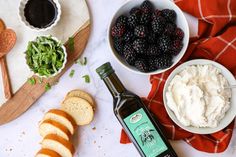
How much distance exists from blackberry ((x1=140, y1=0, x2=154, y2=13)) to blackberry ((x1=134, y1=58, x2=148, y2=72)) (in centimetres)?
15

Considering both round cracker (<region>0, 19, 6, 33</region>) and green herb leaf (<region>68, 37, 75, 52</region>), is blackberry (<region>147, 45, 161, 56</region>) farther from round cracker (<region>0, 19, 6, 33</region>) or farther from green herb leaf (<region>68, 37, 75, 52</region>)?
round cracker (<region>0, 19, 6, 33</region>)

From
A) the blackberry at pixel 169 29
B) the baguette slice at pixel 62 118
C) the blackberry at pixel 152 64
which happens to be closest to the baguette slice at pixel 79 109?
the baguette slice at pixel 62 118

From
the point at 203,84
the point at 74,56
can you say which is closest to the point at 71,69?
the point at 74,56

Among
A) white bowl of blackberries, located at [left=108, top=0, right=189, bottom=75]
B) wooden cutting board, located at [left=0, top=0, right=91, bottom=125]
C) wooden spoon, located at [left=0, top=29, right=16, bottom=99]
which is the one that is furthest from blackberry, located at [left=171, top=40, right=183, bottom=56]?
wooden spoon, located at [left=0, top=29, right=16, bottom=99]

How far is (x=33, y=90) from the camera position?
1.35 m

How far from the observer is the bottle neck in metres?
1.23

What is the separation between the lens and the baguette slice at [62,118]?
1311mm

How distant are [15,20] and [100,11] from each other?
275mm

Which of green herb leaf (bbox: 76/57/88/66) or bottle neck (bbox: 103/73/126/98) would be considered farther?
green herb leaf (bbox: 76/57/88/66)

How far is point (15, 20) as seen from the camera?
1365 millimetres

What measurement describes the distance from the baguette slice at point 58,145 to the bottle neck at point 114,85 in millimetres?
214

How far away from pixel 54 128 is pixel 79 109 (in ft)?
0.32

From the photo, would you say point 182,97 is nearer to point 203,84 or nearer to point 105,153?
point 203,84

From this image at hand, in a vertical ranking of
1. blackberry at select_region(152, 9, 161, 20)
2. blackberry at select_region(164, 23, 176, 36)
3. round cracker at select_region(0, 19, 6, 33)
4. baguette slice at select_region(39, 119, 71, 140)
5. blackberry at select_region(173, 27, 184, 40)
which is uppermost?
round cracker at select_region(0, 19, 6, 33)
